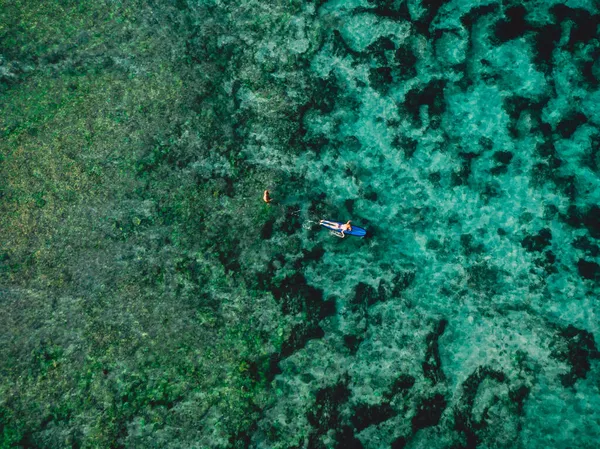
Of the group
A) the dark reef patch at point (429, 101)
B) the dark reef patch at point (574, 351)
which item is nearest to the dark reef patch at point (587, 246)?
the dark reef patch at point (574, 351)

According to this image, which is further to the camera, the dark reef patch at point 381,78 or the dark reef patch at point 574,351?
the dark reef patch at point 381,78

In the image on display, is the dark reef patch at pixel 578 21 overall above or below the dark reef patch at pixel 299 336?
above

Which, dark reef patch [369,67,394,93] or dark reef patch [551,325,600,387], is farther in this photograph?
dark reef patch [369,67,394,93]

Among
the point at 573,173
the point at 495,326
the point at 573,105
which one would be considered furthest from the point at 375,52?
the point at 495,326

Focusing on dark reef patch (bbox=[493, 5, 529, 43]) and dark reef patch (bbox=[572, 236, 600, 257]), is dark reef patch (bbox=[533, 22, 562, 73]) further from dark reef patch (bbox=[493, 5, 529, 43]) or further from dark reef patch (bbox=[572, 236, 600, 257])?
dark reef patch (bbox=[572, 236, 600, 257])

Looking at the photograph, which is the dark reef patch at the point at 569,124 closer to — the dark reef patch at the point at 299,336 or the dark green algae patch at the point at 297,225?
the dark green algae patch at the point at 297,225

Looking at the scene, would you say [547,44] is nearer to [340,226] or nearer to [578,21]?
[578,21]

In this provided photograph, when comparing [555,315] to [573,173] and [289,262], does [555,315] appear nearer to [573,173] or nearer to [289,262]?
[573,173]

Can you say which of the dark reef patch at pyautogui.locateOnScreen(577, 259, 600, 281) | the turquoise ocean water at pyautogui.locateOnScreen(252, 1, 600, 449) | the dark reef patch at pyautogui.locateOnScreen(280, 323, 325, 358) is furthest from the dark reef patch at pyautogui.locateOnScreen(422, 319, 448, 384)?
the dark reef patch at pyautogui.locateOnScreen(577, 259, 600, 281)
